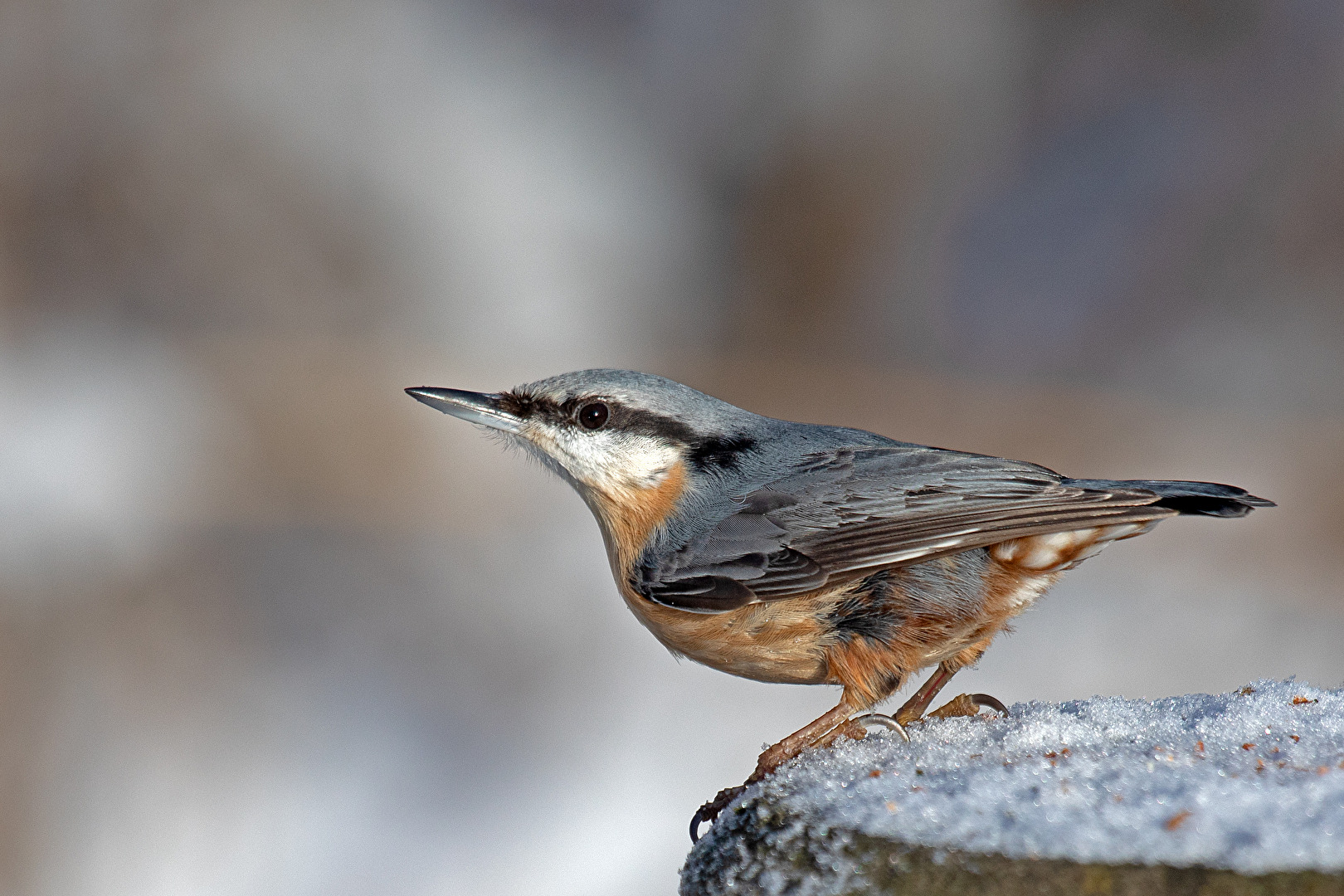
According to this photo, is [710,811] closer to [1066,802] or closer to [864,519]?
[864,519]

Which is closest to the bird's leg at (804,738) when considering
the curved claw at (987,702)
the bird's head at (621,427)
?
the curved claw at (987,702)

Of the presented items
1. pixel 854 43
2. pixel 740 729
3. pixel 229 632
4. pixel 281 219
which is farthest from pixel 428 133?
pixel 740 729

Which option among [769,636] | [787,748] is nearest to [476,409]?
[769,636]

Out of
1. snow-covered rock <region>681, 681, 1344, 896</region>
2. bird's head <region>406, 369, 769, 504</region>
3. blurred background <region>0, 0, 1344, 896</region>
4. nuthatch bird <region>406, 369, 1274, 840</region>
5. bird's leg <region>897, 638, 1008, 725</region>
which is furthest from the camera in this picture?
blurred background <region>0, 0, 1344, 896</region>

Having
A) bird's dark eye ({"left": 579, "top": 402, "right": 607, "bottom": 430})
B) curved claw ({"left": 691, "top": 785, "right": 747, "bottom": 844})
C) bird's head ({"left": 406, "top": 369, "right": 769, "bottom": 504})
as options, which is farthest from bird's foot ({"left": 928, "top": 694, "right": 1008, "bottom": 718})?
bird's dark eye ({"left": 579, "top": 402, "right": 607, "bottom": 430})

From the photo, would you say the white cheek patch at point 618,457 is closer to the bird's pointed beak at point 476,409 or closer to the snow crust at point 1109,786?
the bird's pointed beak at point 476,409

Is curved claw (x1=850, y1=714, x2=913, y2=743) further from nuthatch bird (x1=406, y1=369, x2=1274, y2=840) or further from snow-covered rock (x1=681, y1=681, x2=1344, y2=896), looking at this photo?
snow-covered rock (x1=681, y1=681, x2=1344, y2=896)

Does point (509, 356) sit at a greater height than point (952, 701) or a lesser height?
greater

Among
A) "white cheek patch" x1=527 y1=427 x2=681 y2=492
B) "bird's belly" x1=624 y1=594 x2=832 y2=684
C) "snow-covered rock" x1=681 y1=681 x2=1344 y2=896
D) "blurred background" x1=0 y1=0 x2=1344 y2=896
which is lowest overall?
"snow-covered rock" x1=681 y1=681 x2=1344 y2=896
